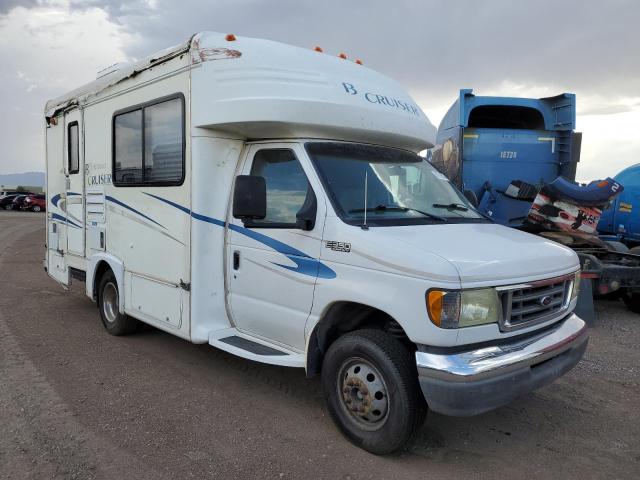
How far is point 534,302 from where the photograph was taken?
3600 mm

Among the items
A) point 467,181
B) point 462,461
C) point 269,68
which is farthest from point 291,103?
point 467,181

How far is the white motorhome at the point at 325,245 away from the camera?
329 cm

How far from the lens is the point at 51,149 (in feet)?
24.9

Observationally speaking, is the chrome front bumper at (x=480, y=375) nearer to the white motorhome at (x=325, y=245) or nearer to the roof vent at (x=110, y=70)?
the white motorhome at (x=325, y=245)

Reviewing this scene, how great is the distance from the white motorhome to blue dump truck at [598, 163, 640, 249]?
5831 mm

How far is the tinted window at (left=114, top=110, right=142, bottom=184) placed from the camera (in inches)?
220

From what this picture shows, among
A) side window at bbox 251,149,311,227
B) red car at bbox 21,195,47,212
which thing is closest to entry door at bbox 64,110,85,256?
side window at bbox 251,149,311,227

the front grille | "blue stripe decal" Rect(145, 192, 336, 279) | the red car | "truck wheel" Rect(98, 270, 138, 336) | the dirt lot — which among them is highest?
"blue stripe decal" Rect(145, 192, 336, 279)

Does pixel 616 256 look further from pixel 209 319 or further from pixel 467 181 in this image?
pixel 209 319

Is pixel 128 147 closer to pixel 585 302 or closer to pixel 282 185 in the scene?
pixel 282 185

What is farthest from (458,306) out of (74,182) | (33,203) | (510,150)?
(33,203)

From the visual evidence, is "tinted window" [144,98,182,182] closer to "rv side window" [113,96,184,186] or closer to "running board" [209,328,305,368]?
"rv side window" [113,96,184,186]

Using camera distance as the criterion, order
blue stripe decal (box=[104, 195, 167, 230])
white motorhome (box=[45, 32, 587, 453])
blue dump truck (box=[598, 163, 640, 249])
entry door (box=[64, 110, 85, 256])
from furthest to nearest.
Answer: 1. blue dump truck (box=[598, 163, 640, 249])
2. entry door (box=[64, 110, 85, 256])
3. blue stripe decal (box=[104, 195, 167, 230])
4. white motorhome (box=[45, 32, 587, 453])

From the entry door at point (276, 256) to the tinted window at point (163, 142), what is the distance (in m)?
0.78
